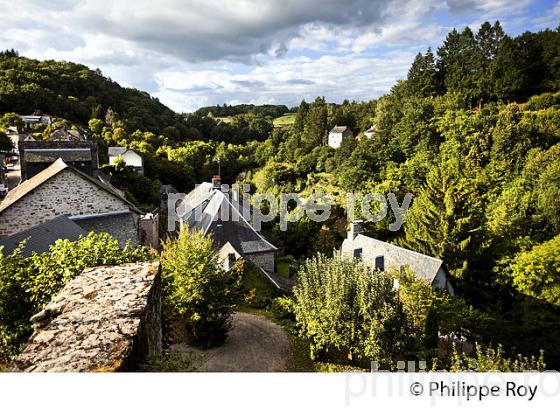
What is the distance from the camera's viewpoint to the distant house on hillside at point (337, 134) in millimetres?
52625

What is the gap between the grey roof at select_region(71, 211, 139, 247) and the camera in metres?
14.4

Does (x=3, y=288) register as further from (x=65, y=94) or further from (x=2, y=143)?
(x=65, y=94)

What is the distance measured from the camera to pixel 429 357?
434 inches

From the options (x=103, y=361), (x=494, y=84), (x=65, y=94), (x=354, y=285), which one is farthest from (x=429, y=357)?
(x=65, y=94)

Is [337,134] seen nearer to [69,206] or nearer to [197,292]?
[69,206]

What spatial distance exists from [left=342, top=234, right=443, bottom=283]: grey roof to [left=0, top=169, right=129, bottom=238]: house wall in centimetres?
1235

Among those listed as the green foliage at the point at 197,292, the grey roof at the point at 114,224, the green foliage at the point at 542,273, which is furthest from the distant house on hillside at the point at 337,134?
the green foliage at the point at 197,292

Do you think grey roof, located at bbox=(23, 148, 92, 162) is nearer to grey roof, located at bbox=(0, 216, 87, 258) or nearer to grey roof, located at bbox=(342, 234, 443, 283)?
grey roof, located at bbox=(0, 216, 87, 258)

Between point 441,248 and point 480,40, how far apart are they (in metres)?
32.3

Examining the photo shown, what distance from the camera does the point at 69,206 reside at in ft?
47.5

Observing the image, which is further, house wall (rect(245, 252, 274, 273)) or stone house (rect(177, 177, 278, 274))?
house wall (rect(245, 252, 274, 273))

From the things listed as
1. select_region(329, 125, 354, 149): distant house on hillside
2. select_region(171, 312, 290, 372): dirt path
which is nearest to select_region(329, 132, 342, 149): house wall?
select_region(329, 125, 354, 149): distant house on hillside

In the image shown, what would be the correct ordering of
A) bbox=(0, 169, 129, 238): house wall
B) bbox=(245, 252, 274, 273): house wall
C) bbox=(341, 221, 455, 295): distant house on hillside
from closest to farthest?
bbox=(0, 169, 129, 238): house wall < bbox=(341, 221, 455, 295): distant house on hillside < bbox=(245, 252, 274, 273): house wall

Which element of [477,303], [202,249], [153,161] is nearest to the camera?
[202,249]
